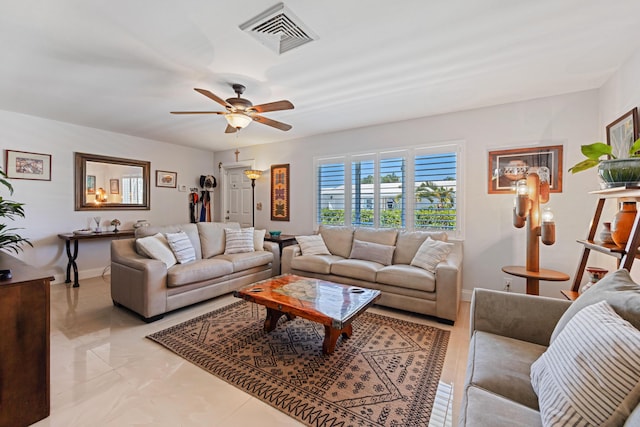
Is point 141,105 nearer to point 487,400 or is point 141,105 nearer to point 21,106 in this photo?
point 21,106

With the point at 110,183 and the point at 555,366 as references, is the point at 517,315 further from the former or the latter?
the point at 110,183

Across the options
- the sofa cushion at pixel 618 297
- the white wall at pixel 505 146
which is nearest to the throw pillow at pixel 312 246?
the white wall at pixel 505 146

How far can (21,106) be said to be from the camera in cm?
357

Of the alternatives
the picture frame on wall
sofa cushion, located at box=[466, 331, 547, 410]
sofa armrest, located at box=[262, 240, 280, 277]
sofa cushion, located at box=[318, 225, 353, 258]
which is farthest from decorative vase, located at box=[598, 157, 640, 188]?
sofa armrest, located at box=[262, 240, 280, 277]

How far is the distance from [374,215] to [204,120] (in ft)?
9.65

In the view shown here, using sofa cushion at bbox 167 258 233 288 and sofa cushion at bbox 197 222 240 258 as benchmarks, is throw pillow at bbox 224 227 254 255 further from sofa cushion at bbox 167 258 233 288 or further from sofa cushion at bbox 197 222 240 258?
sofa cushion at bbox 167 258 233 288

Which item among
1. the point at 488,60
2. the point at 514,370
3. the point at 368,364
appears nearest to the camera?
the point at 514,370

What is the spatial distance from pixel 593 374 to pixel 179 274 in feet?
10.5

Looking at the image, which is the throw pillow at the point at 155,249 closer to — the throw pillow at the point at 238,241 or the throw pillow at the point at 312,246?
the throw pillow at the point at 238,241

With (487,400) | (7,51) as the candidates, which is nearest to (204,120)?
(7,51)

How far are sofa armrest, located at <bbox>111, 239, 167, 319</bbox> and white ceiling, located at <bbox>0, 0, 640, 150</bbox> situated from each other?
185 cm

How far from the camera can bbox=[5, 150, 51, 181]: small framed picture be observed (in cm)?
381

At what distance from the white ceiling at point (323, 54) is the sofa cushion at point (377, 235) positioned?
1.65m

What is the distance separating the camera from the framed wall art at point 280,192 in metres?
5.27
